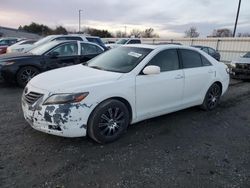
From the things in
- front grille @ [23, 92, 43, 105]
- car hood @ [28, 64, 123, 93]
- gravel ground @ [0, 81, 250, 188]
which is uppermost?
car hood @ [28, 64, 123, 93]

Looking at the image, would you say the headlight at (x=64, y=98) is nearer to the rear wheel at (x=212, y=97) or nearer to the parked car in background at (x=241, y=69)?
the rear wheel at (x=212, y=97)

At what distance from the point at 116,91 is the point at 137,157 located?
1.05 meters

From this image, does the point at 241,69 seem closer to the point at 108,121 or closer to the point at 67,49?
the point at 67,49

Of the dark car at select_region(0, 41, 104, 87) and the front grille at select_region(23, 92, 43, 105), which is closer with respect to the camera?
the front grille at select_region(23, 92, 43, 105)

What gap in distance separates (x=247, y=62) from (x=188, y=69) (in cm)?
719

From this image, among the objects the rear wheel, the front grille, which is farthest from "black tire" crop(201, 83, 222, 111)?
the front grille

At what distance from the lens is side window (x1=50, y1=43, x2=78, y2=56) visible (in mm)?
8231

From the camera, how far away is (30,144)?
146 inches

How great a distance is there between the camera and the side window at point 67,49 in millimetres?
8231

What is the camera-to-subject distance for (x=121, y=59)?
15.1ft

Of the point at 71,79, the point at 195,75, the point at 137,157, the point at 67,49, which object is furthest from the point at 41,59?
the point at 137,157

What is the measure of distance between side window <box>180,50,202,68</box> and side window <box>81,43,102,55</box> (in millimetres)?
4533

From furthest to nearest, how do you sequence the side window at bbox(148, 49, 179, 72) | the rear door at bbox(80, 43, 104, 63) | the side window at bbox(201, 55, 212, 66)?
the rear door at bbox(80, 43, 104, 63) → the side window at bbox(201, 55, 212, 66) → the side window at bbox(148, 49, 179, 72)

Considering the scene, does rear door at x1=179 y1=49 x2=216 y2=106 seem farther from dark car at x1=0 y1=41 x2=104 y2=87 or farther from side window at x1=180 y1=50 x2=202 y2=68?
dark car at x1=0 y1=41 x2=104 y2=87
